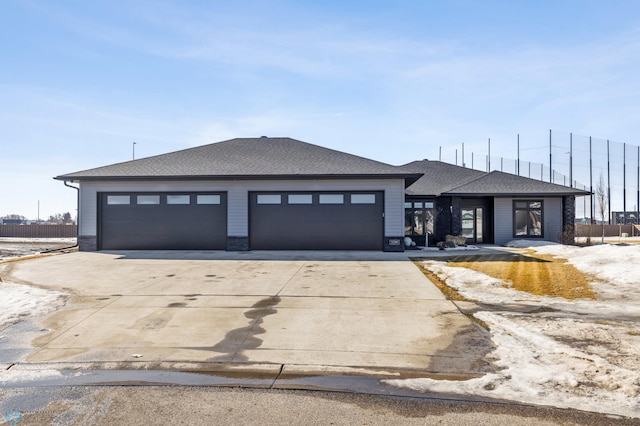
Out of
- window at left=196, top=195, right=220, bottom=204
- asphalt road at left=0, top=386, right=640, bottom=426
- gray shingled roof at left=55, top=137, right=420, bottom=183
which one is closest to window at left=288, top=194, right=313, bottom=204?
gray shingled roof at left=55, top=137, right=420, bottom=183

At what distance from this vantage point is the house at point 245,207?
62.3 feet

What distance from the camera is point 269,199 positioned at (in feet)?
63.9

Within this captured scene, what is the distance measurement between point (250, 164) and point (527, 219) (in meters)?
15.9

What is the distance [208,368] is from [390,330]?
2974 mm

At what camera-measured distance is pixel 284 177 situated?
61.5ft

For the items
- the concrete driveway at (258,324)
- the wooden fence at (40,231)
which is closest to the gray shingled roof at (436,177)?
the concrete driveway at (258,324)

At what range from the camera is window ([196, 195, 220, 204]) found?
1958 cm

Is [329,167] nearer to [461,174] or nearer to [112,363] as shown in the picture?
[461,174]

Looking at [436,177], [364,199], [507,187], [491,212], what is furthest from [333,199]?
[507,187]

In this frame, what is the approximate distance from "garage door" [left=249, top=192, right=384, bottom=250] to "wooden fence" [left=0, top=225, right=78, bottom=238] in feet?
92.9

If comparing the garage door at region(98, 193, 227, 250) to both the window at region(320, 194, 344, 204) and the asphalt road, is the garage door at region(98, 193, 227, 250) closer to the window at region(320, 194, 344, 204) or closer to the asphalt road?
the window at region(320, 194, 344, 204)

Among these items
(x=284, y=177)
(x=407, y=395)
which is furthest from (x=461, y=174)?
(x=407, y=395)

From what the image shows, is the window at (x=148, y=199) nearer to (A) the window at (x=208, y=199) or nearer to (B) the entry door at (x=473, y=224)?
(A) the window at (x=208, y=199)

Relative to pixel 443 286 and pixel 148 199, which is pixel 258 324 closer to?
pixel 443 286
